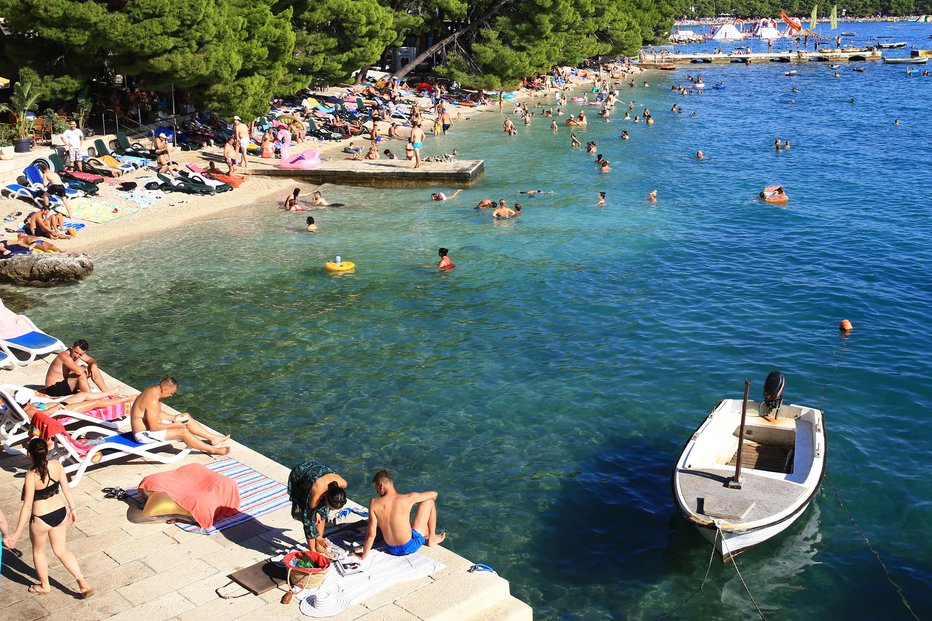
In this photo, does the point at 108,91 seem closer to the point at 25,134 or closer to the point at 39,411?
the point at 25,134

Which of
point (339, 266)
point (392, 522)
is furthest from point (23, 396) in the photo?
point (339, 266)

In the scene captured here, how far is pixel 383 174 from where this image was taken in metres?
35.4

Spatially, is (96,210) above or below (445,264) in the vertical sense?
above

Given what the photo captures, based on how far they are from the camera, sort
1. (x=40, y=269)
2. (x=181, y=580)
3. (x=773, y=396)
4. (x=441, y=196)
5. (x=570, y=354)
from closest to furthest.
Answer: (x=181, y=580)
(x=773, y=396)
(x=570, y=354)
(x=40, y=269)
(x=441, y=196)

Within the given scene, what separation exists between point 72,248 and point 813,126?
49176 mm

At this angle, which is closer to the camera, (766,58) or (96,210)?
(96,210)

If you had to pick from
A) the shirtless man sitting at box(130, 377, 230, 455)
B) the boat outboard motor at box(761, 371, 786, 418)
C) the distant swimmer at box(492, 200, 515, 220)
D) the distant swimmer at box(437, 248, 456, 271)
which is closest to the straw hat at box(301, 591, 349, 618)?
the shirtless man sitting at box(130, 377, 230, 455)

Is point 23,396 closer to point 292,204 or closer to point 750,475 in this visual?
point 750,475

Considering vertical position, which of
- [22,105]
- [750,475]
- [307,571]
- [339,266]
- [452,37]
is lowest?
[750,475]

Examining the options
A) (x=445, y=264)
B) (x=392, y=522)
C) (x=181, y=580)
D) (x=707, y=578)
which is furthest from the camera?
(x=445, y=264)

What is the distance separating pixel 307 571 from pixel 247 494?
8.17ft

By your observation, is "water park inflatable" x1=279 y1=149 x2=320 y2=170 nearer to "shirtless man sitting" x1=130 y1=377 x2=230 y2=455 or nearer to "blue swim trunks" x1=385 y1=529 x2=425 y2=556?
"shirtless man sitting" x1=130 y1=377 x2=230 y2=455

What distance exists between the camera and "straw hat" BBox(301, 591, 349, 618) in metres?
8.85

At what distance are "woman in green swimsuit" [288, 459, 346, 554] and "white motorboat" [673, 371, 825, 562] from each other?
4890mm
